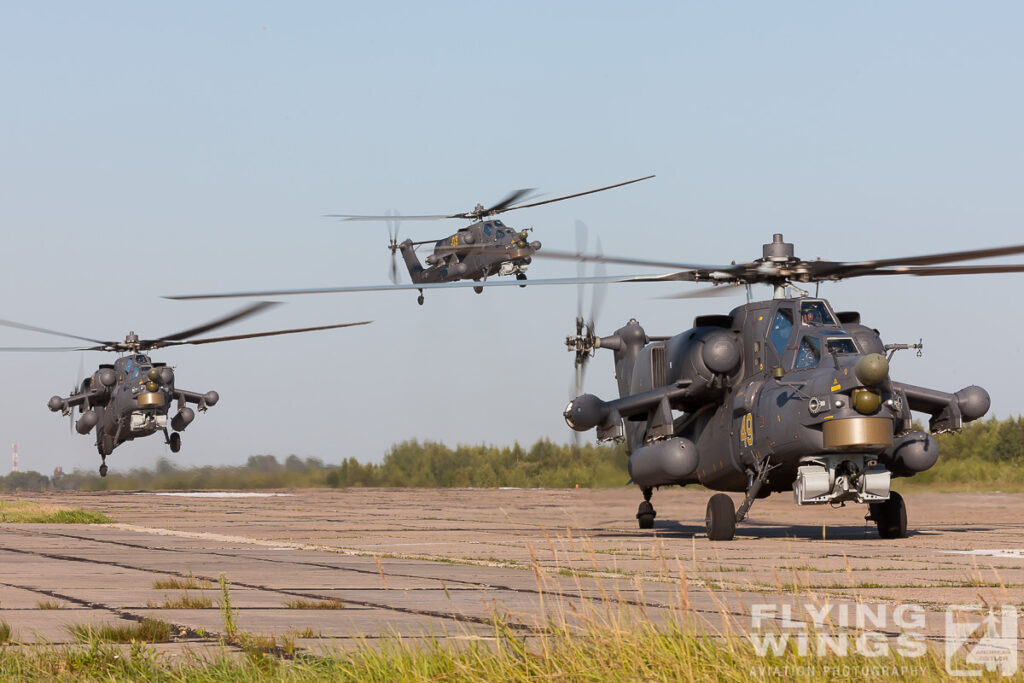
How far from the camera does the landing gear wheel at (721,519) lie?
18141 mm

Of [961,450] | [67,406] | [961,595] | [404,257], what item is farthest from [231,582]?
[404,257]

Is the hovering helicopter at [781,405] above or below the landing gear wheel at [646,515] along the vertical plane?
above

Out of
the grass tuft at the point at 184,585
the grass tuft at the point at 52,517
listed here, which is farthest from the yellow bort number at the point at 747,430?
the grass tuft at the point at 52,517

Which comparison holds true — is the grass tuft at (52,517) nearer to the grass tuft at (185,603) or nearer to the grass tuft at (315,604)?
the grass tuft at (185,603)

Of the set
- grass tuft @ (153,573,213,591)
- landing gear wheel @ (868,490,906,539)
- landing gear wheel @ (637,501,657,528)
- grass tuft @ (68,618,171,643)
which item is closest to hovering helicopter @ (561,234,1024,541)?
landing gear wheel @ (868,490,906,539)

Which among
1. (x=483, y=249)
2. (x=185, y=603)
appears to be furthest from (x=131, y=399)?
(x=185, y=603)

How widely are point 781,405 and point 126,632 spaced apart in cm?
1100

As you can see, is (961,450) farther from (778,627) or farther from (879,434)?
(778,627)

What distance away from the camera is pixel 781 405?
17438mm

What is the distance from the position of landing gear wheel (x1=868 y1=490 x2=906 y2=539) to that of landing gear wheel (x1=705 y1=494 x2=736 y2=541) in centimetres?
225

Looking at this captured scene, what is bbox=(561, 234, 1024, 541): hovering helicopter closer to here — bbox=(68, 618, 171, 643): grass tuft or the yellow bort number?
→ the yellow bort number

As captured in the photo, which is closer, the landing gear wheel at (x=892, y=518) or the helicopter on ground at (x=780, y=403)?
the helicopter on ground at (x=780, y=403)

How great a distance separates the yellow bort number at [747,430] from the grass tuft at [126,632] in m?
11.1

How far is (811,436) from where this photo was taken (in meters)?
17.0
